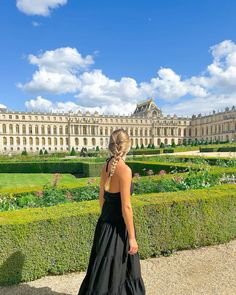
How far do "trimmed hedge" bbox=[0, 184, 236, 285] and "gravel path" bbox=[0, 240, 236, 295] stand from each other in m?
0.15

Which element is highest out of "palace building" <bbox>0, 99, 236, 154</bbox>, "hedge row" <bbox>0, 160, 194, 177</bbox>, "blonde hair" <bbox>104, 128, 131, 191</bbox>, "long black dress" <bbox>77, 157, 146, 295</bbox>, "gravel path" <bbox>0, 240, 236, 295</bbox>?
"palace building" <bbox>0, 99, 236, 154</bbox>

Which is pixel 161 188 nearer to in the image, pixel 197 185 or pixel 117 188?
pixel 197 185

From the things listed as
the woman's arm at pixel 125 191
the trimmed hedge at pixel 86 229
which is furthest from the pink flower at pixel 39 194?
the woman's arm at pixel 125 191

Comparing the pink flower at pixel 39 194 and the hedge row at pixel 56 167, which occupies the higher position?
the pink flower at pixel 39 194

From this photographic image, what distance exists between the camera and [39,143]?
84.4 meters

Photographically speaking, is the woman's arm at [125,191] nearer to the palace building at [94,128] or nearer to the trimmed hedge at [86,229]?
the trimmed hedge at [86,229]

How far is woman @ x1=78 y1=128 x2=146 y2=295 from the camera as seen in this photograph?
2.87m

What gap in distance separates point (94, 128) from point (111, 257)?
86602mm

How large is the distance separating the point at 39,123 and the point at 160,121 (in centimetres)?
3685

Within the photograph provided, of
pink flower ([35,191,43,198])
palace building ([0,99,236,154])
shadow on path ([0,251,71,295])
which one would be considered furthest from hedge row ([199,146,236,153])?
palace building ([0,99,236,154])

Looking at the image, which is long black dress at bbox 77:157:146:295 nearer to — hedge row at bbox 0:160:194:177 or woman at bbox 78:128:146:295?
woman at bbox 78:128:146:295

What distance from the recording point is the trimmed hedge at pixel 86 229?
4121mm

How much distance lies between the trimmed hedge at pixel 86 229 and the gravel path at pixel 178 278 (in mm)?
149

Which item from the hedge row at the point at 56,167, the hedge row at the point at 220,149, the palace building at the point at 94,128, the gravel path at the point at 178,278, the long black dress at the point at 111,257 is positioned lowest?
the gravel path at the point at 178,278
